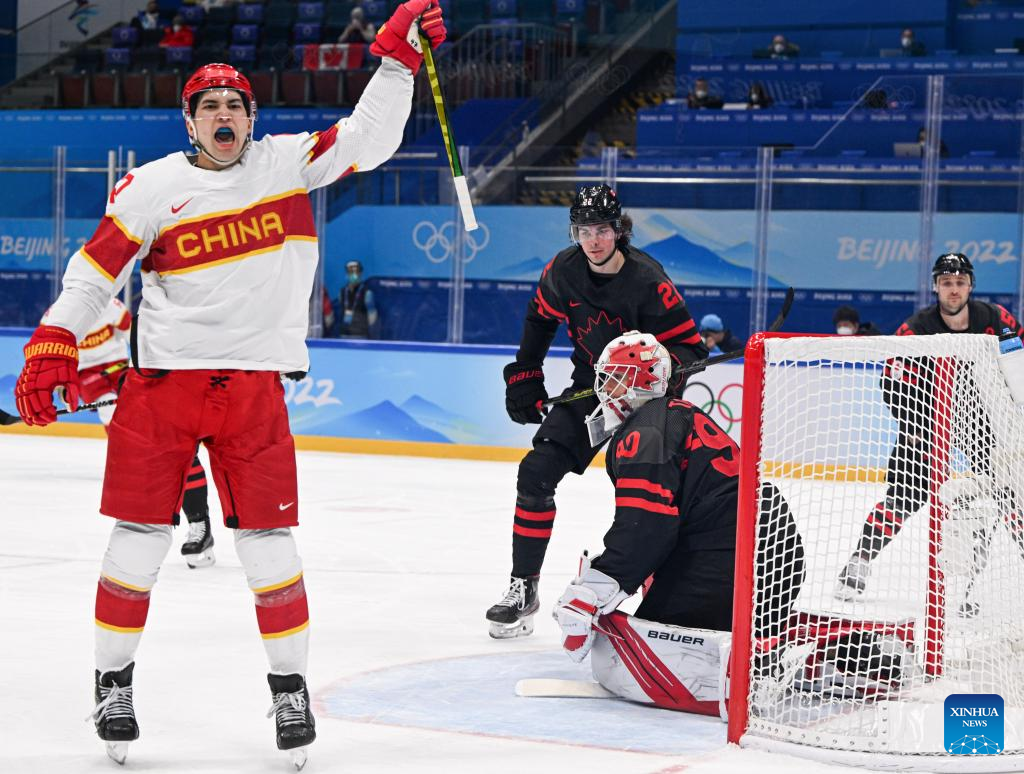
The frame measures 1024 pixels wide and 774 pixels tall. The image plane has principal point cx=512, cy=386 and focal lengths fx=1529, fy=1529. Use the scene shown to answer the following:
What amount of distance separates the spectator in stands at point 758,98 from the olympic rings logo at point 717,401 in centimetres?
465

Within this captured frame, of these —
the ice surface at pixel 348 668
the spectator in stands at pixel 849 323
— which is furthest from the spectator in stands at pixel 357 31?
the ice surface at pixel 348 668

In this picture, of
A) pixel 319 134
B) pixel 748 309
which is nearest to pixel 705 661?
pixel 319 134

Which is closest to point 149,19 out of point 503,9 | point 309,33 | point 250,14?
point 250,14

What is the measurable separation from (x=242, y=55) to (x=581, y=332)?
13.4 meters

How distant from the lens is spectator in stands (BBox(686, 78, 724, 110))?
44.3ft

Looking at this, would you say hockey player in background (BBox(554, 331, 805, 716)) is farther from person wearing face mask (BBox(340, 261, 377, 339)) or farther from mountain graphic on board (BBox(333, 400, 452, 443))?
person wearing face mask (BBox(340, 261, 377, 339))

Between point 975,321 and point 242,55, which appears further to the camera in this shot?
point 242,55

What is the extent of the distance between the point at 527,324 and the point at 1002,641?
1871 mm

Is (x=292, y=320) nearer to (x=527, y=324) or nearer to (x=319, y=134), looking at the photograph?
(x=319, y=134)

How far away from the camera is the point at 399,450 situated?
10.1 m

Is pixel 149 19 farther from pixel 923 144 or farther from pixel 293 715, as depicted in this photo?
pixel 293 715

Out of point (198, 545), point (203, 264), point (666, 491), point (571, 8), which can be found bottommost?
point (198, 545)

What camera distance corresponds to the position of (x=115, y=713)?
2.93 m

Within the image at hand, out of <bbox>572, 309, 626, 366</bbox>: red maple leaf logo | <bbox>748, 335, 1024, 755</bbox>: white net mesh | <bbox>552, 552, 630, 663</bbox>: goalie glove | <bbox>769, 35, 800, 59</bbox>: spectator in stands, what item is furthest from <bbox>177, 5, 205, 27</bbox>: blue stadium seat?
<bbox>552, 552, 630, 663</bbox>: goalie glove
